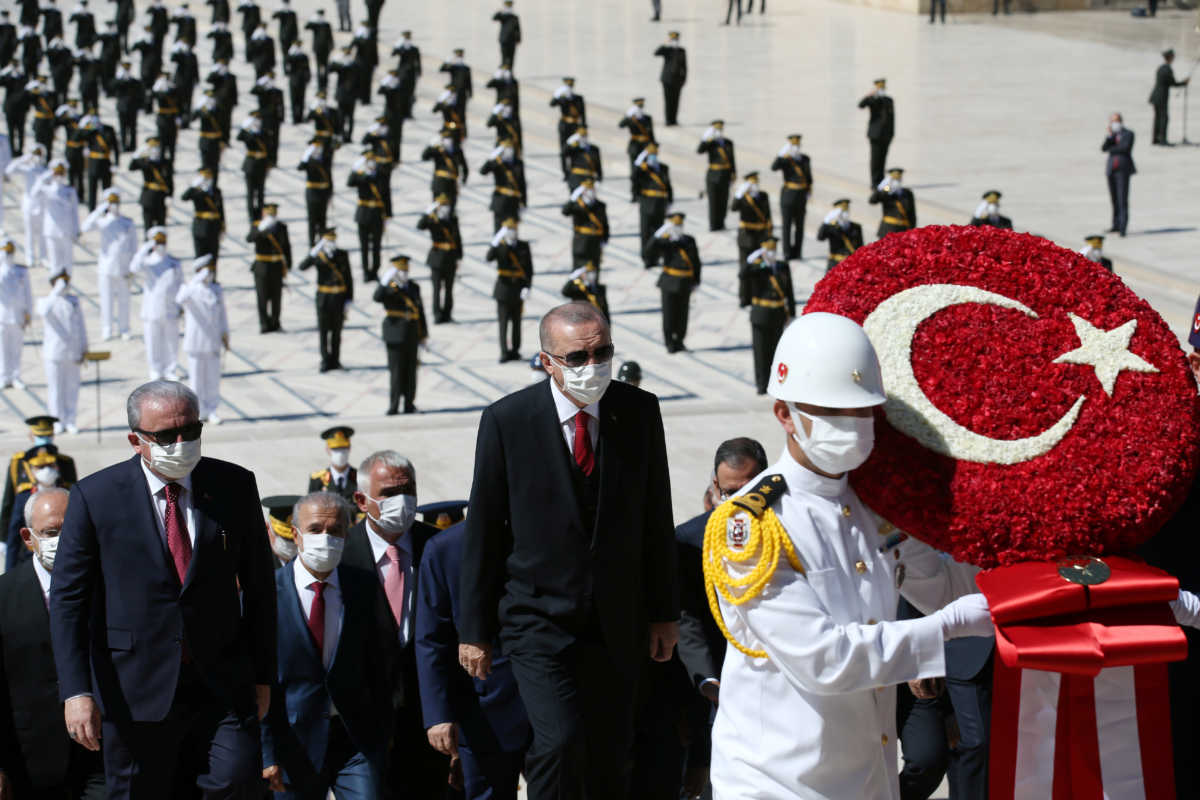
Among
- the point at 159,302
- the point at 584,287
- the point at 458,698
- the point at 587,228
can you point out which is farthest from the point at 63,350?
the point at 458,698

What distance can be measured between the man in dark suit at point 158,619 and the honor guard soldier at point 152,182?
58.6 feet

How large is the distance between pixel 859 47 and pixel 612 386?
31676 millimetres

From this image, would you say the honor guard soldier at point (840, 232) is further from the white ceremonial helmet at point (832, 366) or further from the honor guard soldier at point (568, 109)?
the white ceremonial helmet at point (832, 366)

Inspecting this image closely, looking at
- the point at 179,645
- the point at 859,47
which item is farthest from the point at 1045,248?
the point at 859,47

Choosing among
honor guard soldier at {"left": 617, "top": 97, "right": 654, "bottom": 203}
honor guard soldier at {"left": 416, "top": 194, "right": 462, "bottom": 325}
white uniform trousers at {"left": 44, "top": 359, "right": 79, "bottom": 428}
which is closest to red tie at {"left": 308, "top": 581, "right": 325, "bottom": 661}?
white uniform trousers at {"left": 44, "top": 359, "right": 79, "bottom": 428}

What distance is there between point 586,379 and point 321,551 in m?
1.27

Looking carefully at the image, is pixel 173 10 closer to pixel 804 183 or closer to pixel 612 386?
pixel 804 183

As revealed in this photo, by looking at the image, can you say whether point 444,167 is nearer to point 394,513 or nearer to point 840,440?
point 394,513

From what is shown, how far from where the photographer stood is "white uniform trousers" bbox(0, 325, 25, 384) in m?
16.8

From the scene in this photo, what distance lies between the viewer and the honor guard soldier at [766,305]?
15961mm

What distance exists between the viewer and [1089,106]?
29031 mm

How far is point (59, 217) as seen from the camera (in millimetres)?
20812

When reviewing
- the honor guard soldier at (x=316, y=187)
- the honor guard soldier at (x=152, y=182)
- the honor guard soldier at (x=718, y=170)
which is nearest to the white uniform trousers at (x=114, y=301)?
the honor guard soldier at (x=152, y=182)

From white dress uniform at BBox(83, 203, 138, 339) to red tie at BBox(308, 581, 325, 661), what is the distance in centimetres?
1394
